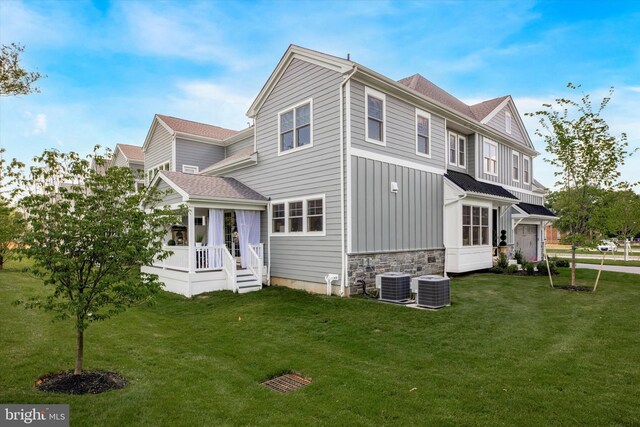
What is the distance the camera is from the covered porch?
1084cm

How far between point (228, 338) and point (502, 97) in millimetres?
17125

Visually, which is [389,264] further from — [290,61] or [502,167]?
[502,167]

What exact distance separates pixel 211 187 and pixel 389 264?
6.46 m

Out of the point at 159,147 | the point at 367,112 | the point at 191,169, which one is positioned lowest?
the point at 191,169

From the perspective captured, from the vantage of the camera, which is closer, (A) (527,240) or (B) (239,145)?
(B) (239,145)

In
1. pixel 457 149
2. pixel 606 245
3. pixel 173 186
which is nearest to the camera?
pixel 173 186

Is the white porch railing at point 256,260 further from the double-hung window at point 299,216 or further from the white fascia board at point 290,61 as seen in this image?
the white fascia board at point 290,61

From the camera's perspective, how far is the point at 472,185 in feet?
44.4

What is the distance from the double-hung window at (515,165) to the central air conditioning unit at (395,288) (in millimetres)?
11795

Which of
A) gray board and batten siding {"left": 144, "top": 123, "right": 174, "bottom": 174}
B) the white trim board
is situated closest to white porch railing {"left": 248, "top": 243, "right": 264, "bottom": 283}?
the white trim board

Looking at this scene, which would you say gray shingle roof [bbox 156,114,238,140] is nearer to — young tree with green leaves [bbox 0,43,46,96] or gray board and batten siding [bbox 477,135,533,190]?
young tree with green leaves [bbox 0,43,46,96]

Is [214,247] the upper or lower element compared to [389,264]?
upper

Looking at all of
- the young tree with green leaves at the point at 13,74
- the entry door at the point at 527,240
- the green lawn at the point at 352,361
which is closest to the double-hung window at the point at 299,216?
the green lawn at the point at 352,361

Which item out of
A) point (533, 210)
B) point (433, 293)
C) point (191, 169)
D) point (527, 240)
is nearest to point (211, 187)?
point (191, 169)
